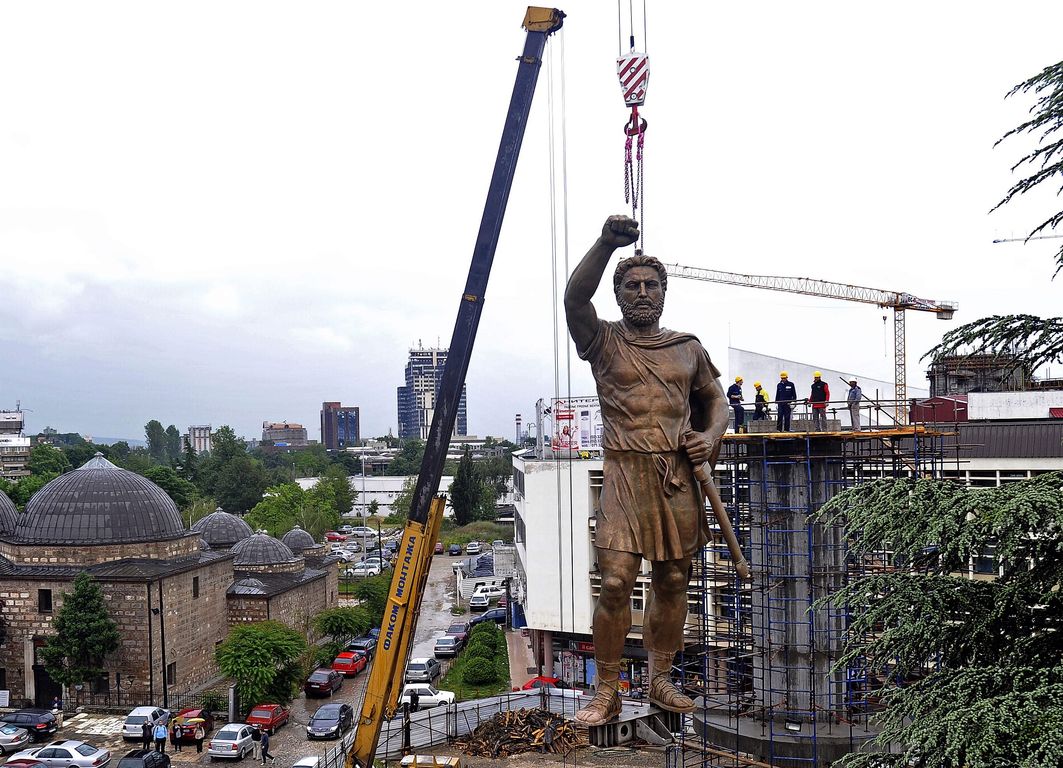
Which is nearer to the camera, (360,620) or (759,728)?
(759,728)

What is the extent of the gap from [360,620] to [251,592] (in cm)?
424

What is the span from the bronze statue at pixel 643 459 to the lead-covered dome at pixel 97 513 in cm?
2797

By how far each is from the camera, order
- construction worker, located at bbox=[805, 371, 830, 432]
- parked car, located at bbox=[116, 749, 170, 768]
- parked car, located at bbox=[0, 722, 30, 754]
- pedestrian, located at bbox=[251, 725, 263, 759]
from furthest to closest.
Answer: parked car, located at bbox=[0, 722, 30, 754] < pedestrian, located at bbox=[251, 725, 263, 759] < parked car, located at bbox=[116, 749, 170, 768] < construction worker, located at bbox=[805, 371, 830, 432]

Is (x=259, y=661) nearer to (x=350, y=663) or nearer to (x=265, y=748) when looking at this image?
(x=265, y=748)

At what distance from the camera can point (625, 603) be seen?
855cm

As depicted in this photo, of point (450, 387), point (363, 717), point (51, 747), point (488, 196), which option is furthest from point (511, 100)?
point (51, 747)

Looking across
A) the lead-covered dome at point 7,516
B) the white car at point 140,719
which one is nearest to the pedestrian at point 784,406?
the white car at point 140,719

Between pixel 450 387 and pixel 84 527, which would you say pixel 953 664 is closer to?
pixel 450 387

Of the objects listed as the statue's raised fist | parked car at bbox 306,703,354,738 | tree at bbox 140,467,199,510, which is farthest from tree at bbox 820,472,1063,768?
tree at bbox 140,467,199,510

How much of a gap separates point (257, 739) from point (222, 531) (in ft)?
73.5

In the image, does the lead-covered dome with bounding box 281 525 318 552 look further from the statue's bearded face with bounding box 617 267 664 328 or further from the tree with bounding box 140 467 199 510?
the statue's bearded face with bounding box 617 267 664 328

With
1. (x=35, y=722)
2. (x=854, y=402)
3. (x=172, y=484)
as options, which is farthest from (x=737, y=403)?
(x=172, y=484)

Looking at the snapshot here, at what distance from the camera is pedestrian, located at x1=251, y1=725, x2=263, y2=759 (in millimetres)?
24156

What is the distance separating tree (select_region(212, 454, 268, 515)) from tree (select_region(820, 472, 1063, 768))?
75.9 meters
